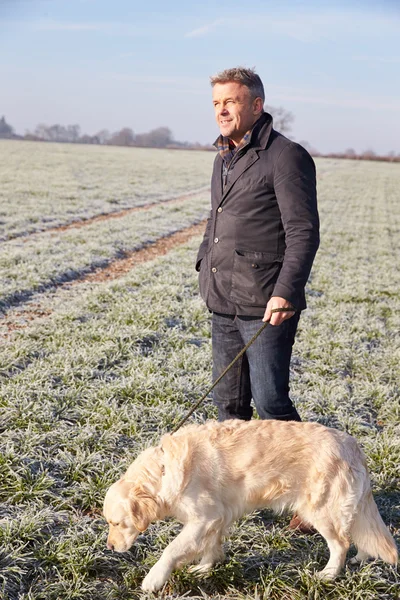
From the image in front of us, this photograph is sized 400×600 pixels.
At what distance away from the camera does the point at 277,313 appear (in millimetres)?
3049

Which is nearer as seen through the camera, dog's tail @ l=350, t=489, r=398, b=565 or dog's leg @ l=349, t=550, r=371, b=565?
dog's tail @ l=350, t=489, r=398, b=565

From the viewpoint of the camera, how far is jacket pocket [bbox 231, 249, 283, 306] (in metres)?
3.25

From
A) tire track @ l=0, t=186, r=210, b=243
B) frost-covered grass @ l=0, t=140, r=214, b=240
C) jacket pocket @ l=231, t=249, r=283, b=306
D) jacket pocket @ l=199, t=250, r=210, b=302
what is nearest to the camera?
jacket pocket @ l=231, t=249, r=283, b=306

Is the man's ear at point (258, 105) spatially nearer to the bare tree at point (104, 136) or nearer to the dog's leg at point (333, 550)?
the dog's leg at point (333, 550)

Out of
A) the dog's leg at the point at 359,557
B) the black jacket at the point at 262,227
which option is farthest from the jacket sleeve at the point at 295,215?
the dog's leg at the point at 359,557

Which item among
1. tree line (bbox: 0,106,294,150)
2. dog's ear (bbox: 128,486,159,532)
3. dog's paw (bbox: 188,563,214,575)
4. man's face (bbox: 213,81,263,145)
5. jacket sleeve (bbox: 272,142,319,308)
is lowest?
dog's paw (bbox: 188,563,214,575)

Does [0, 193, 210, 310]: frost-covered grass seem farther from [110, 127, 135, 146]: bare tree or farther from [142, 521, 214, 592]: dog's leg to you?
[110, 127, 135, 146]: bare tree

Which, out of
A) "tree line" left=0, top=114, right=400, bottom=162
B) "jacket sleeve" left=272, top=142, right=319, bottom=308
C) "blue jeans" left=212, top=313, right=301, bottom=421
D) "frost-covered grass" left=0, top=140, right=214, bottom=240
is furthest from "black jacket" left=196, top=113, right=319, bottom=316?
"tree line" left=0, top=114, right=400, bottom=162

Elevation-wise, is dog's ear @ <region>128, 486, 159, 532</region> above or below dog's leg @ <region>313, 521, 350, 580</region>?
above

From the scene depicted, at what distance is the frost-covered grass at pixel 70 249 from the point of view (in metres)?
9.24

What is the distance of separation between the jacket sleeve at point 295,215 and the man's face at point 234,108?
37 centimetres

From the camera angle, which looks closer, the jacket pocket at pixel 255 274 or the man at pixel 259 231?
the man at pixel 259 231

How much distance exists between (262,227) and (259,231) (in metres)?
0.03

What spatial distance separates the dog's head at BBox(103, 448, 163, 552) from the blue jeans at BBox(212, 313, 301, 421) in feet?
3.14
